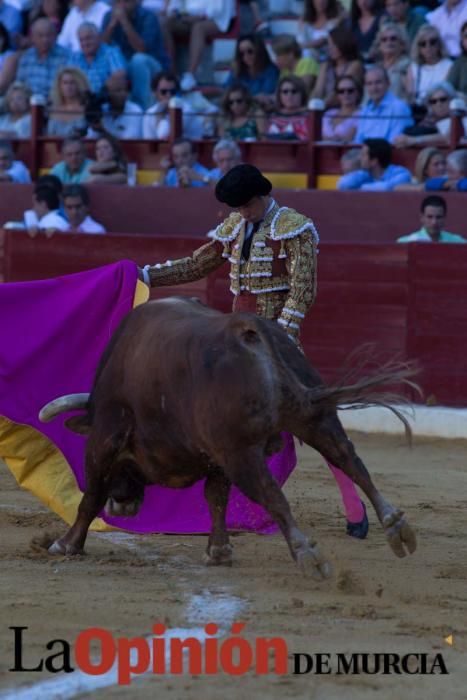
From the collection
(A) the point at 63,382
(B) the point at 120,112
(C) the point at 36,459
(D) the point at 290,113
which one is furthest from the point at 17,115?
(C) the point at 36,459

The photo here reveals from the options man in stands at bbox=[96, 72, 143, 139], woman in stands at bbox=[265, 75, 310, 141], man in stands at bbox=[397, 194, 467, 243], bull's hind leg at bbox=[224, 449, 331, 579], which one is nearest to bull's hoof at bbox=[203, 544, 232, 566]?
bull's hind leg at bbox=[224, 449, 331, 579]

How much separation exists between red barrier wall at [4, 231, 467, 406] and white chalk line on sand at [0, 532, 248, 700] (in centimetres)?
353

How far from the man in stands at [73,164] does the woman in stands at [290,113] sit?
123cm

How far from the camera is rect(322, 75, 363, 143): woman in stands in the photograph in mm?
8727

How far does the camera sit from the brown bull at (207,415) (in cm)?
383

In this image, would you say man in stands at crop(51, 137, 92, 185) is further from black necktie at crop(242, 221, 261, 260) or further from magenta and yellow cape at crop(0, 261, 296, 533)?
black necktie at crop(242, 221, 261, 260)

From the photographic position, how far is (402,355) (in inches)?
309

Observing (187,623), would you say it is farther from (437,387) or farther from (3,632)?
(437,387)

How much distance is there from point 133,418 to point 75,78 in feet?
18.6

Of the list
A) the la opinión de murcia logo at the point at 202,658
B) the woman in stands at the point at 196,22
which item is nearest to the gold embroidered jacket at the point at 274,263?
the la opinión de murcia logo at the point at 202,658

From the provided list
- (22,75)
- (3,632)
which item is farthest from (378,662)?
(22,75)

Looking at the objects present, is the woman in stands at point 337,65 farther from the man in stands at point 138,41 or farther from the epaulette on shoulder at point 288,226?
the epaulette on shoulder at point 288,226

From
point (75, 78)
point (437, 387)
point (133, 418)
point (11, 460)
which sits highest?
point (75, 78)

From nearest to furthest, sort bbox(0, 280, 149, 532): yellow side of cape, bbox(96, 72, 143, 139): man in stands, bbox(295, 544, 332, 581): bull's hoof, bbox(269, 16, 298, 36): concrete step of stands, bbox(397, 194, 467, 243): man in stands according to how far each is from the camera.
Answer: bbox(295, 544, 332, 581): bull's hoof, bbox(0, 280, 149, 532): yellow side of cape, bbox(397, 194, 467, 243): man in stands, bbox(96, 72, 143, 139): man in stands, bbox(269, 16, 298, 36): concrete step of stands
